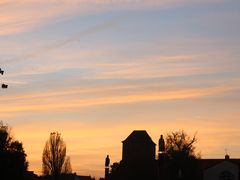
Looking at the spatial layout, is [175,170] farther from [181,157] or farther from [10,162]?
[10,162]

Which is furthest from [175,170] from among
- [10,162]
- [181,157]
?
[10,162]

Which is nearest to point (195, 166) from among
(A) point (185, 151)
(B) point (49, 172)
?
(A) point (185, 151)

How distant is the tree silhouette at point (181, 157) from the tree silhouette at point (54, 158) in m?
22.3

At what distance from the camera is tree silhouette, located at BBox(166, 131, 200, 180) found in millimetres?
123562

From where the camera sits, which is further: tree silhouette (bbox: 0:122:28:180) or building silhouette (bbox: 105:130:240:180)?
building silhouette (bbox: 105:130:240:180)

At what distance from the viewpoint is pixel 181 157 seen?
12625cm

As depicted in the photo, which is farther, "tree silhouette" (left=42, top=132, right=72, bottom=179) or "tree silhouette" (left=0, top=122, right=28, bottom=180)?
"tree silhouette" (left=42, top=132, right=72, bottom=179)

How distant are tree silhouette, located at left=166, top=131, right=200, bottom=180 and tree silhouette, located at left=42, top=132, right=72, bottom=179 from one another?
22.3 meters

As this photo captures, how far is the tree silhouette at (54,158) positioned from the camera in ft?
481

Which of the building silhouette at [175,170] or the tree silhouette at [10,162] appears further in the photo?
the building silhouette at [175,170]

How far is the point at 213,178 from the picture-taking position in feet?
486

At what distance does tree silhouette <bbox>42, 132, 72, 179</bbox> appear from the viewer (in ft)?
481

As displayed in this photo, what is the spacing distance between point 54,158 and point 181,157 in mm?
31206

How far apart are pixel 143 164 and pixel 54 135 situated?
30800 millimetres
